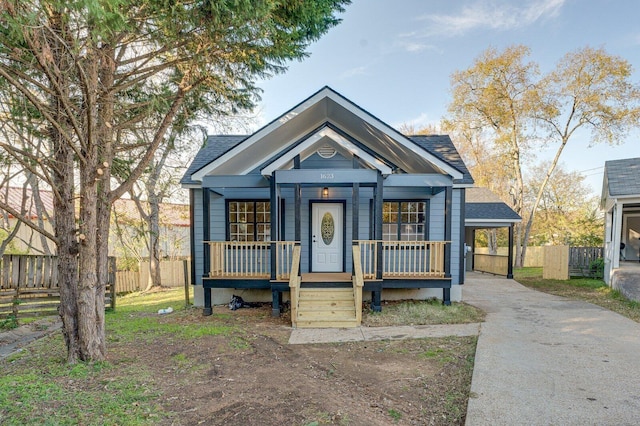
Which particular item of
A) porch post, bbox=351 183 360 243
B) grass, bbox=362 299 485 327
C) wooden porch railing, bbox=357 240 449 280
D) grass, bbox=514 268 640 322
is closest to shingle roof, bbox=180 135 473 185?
wooden porch railing, bbox=357 240 449 280

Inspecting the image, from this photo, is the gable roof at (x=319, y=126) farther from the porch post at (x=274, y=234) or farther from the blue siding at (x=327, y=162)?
the porch post at (x=274, y=234)

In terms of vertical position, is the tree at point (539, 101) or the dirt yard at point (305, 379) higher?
the tree at point (539, 101)

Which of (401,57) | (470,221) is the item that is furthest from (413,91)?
(470,221)

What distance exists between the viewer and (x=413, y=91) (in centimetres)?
1998

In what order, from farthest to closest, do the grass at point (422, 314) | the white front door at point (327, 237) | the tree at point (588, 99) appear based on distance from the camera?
1. the tree at point (588, 99)
2. the white front door at point (327, 237)
3. the grass at point (422, 314)

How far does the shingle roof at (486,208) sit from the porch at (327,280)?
262 inches

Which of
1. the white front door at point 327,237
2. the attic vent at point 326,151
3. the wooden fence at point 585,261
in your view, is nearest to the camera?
the attic vent at point 326,151

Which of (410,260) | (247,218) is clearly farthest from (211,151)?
(410,260)

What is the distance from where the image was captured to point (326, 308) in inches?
279

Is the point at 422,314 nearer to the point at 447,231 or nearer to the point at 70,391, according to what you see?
the point at 447,231

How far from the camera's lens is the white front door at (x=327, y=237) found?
888 cm

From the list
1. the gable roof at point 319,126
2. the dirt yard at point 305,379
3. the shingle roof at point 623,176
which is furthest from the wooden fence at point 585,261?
the dirt yard at point 305,379

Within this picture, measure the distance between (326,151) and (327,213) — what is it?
1.68 m

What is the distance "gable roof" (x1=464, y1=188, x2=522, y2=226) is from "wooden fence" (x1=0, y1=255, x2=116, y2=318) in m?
13.8
